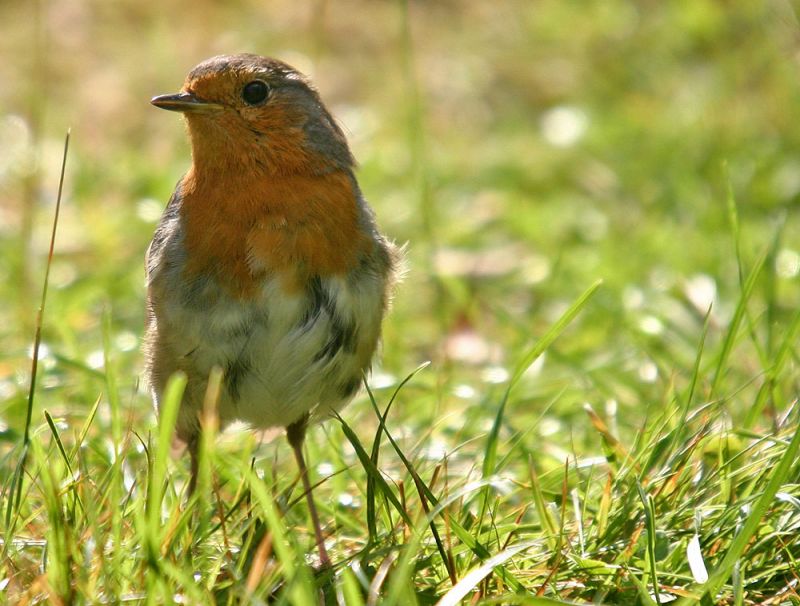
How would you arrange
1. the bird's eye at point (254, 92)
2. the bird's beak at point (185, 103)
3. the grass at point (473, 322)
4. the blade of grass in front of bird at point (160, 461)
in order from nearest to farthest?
the blade of grass in front of bird at point (160, 461), the grass at point (473, 322), the bird's beak at point (185, 103), the bird's eye at point (254, 92)

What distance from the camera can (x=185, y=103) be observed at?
3504 millimetres

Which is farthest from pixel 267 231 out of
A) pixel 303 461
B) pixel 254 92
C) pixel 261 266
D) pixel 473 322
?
pixel 473 322

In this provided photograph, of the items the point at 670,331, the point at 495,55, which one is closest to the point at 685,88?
the point at 495,55

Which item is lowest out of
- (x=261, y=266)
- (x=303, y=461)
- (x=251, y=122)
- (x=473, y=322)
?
(x=473, y=322)

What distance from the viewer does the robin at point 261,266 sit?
3.30m

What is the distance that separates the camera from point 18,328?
16.3 feet

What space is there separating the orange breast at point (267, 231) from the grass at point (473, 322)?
1.12 ft

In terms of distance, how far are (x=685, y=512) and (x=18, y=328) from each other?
9.80 feet

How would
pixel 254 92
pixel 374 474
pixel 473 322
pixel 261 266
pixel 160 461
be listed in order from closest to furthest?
pixel 160 461
pixel 374 474
pixel 261 266
pixel 254 92
pixel 473 322

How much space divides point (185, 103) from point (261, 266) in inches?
22.1

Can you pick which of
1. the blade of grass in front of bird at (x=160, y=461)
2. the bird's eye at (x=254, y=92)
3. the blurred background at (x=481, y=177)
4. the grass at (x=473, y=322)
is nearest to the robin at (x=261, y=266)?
the bird's eye at (x=254, y=92)

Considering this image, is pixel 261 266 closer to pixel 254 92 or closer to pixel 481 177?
pixel 254 92

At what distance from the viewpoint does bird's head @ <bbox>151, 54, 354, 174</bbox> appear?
349cm

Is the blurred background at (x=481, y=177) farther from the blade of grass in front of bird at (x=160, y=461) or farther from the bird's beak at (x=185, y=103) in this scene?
the bird's beak at (x=185, y=103)
